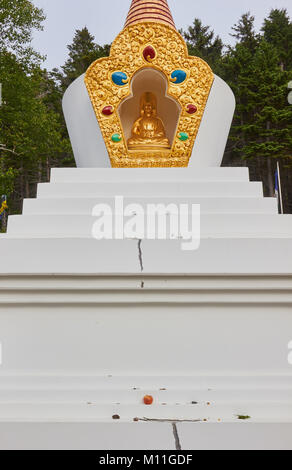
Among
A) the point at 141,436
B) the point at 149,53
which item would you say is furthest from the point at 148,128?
the point at 141,436

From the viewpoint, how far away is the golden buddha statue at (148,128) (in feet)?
11.8

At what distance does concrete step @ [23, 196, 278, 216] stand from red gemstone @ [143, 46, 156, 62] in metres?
1.66

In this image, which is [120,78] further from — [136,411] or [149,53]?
[136,411]

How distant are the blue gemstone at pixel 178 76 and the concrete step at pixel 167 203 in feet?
4.97

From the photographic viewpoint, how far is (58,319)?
72.7 inches

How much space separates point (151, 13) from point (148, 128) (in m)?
1.40

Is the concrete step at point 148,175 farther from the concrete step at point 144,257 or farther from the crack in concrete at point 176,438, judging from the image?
the crack in concrete at point 176,438

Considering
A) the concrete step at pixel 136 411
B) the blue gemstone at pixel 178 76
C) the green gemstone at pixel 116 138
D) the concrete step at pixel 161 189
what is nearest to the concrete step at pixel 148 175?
the concrete step at pixel 161 189

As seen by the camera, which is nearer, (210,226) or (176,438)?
(176,438)

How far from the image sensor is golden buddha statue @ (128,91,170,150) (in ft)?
11.8

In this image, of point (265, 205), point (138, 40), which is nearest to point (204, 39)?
point (138, 40)

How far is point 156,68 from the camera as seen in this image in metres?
3.14

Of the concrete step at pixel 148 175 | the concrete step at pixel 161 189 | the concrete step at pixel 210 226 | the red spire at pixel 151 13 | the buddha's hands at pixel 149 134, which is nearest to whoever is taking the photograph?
the concrete step at pixel 210 226
